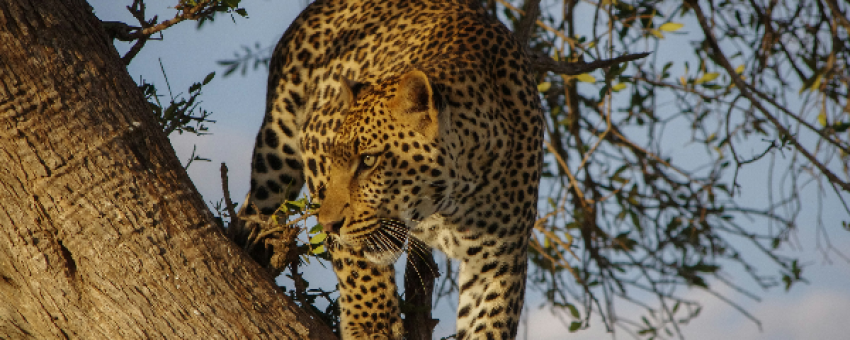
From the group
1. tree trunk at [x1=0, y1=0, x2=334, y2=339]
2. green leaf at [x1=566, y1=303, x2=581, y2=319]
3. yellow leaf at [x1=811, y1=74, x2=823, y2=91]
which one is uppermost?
yellow leaf at [x1=811, y1=74, x2=823, y2=91]

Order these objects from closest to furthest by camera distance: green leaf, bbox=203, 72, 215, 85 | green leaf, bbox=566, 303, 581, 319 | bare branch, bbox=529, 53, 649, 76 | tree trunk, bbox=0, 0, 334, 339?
tree trunk, bbox=0, 0, 334, 339 < green leaf, bbox=203, 72, 215, 85 < bare branch, bbox=529, 53, 649, 76 < green leaf, bbox=566, 303, 581, 319

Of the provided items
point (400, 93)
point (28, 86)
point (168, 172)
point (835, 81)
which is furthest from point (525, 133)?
point (835, 81)

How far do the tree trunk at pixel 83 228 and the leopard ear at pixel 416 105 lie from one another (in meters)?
1.00

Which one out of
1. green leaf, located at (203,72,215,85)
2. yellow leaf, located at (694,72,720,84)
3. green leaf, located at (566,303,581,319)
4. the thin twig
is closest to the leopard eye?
the thin twig

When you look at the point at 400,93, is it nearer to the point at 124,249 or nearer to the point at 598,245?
the point at 124,249

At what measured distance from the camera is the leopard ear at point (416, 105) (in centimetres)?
359

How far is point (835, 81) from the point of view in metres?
6.41

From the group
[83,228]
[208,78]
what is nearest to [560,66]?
[208,78]

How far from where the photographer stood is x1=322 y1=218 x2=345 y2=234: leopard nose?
364cm

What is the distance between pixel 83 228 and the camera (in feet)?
10.5

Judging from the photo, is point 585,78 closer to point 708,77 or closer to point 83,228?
point 708,77

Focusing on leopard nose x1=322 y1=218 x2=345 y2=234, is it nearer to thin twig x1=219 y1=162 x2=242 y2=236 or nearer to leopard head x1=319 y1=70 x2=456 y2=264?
leopard head x1=319 y1=70 x2=456 y2=264

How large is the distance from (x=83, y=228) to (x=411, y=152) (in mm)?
1382

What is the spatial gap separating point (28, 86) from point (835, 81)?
224 inches
